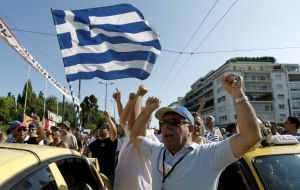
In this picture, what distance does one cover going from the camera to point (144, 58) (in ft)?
21.5

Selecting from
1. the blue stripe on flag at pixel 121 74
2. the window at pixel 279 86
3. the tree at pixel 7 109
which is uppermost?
the window at pixel 279 86

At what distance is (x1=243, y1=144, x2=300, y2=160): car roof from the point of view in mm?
Answer: 4086

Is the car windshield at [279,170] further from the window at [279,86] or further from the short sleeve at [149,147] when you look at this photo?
the window at [279,86]

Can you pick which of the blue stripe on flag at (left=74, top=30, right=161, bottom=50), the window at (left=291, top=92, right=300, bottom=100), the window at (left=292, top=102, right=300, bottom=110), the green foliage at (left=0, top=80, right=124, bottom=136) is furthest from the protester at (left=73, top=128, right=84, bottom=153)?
the window at (left=291, top=92, right=300, bottom=100)

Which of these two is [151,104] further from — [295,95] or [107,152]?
[295,95]

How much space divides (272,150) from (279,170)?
32 centimetres

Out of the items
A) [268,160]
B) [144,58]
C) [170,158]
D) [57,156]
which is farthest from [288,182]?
[144,58]

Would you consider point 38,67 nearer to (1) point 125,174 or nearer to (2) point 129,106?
(2) point 129,106

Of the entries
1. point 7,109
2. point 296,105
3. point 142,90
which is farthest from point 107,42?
point 296,105

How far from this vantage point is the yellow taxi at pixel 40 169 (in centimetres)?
186

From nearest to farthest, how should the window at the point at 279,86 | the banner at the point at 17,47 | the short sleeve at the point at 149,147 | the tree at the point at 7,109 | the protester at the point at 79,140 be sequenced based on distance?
the short sleeve at the point at 149,147 < the banner at the point at 17,47 < the protester at the point at 79,140 < the tree at the point at 7,109 < the window at the point at 279,86

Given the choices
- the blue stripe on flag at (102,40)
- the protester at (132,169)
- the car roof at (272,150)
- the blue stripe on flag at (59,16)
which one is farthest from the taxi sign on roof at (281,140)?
the blue stripe on flag at (59,16)

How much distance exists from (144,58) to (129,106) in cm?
238

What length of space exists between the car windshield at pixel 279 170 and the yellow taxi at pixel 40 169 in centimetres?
179
